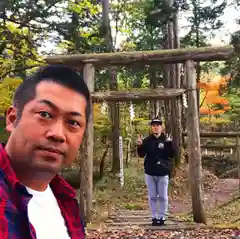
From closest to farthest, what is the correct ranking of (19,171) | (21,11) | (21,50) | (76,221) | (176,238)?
(19,171) < (76,221) < (176,238) < (21,11) < (21,50)

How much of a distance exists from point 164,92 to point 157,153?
4.43 ft

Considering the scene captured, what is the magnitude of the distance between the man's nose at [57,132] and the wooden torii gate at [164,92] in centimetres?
644

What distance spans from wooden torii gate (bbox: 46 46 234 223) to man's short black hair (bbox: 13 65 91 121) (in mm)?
6355

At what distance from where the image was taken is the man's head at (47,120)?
3.50 ft

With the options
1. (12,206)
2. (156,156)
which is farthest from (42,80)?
(156,156)

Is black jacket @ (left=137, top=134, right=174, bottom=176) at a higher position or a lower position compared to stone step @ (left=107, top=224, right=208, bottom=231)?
higher

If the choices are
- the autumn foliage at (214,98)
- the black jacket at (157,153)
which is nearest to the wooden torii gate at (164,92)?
the black jacket at (157,153)

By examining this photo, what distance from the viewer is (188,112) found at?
7.78 metres

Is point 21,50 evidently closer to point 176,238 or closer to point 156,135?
point 156,135

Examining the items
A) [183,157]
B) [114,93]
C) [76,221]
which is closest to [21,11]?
[114,93]

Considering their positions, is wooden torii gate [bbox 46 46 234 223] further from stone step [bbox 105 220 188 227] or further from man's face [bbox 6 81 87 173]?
man's face [bbox 6 81 87 173]

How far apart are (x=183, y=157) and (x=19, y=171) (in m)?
13.8

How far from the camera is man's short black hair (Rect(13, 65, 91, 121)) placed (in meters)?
1.14

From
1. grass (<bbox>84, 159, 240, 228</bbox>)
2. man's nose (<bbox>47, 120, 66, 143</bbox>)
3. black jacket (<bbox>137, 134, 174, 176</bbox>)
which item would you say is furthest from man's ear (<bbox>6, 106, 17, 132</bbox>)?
grass (<bbox>84, 159, 240, 228</bbox>)
